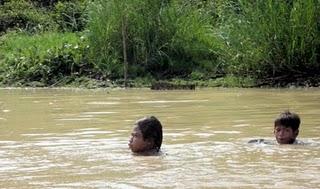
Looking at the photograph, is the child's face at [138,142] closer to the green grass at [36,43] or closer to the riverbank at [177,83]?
the riverbank at [177,83]

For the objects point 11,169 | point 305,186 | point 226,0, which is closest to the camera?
point 305,186

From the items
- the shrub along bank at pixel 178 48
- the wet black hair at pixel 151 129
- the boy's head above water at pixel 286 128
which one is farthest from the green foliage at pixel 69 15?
the wet black hair at pixel 151 129

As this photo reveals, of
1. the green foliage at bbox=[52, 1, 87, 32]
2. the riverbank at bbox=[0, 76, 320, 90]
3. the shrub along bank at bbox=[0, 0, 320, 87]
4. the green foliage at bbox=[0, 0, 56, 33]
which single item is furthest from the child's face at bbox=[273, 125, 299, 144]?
the green foliage at bbox=[0, 0, 56, 33]

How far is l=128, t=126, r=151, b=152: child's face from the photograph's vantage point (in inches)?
301

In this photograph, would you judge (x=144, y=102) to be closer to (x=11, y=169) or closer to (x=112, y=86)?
(x=112, y=86)

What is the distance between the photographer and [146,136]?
25.2 ft

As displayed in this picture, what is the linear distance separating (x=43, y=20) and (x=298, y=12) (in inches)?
437

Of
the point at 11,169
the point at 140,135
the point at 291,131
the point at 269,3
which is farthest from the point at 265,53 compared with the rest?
the point at 11,169

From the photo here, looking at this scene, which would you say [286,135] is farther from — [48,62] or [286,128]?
[48,62]

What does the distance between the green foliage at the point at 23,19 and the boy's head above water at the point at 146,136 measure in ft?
55.8

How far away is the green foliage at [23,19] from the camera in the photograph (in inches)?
981

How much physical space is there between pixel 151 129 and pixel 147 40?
11.4m

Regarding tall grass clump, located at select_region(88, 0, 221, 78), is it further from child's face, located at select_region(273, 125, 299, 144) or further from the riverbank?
child's face, located at select_region(273, 125, 299, 144)

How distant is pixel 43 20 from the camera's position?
25.4 meters
